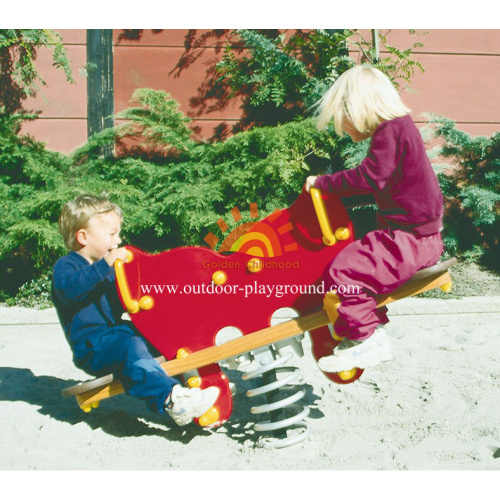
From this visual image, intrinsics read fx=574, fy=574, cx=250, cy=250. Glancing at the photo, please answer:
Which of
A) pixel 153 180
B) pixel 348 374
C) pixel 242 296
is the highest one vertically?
pixel 153 180

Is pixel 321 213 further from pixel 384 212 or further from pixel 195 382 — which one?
pixel 195 382

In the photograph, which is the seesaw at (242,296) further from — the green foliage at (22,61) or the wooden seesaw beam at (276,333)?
the green foliage at (22,61)

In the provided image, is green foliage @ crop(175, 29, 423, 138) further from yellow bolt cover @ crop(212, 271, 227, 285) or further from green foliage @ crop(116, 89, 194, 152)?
yellow bolt cover @ crop(212, 271, 227, 285)

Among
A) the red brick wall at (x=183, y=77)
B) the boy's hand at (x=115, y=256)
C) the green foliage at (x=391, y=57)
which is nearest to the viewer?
the boy's hand at (x=115, y=256)

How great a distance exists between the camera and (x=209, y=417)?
229 centimetres

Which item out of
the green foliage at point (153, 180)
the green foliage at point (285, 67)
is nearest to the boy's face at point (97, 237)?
the green foliage at point (153, 180)

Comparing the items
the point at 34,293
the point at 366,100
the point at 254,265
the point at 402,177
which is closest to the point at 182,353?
the point at 254,265

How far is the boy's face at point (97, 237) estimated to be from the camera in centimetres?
251

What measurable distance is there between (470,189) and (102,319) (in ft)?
11.0

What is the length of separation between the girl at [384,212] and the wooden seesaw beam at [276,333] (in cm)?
5

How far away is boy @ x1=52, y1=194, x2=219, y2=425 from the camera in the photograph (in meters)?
2.27

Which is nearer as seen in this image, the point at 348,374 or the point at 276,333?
the point at 276,333

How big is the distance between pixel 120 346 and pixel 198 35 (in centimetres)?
378

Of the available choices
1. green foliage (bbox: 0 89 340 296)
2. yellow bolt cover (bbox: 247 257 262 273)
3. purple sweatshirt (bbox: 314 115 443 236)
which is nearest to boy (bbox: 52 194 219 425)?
yellow bolt cover (bbox: 247 257 262 273)
